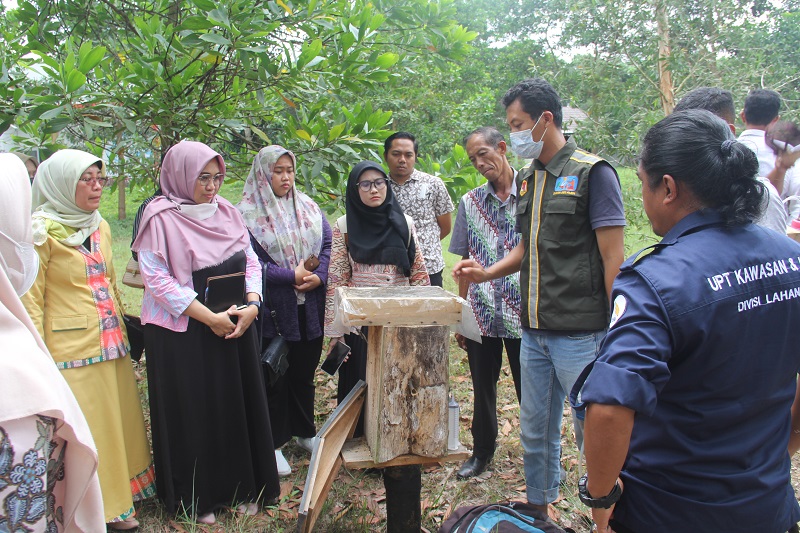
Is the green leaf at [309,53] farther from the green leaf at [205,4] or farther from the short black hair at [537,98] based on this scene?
the short black hair at [537,98]

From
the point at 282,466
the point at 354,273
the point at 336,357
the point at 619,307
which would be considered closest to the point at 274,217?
the point at 354,273

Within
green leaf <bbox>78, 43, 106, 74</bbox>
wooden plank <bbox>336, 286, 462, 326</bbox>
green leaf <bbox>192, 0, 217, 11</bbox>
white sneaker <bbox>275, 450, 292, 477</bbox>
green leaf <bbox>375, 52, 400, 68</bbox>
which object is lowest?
white sneaker <bbox>275, 450, 292, 477</bbox>

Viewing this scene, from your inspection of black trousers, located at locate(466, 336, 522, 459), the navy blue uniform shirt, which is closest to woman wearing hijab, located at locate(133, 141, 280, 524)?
black trousers, located at locate(466, 336, 522, 459)

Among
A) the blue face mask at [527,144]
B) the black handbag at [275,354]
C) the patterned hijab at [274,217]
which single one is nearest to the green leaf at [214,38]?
the patterned hijab at [274,217]

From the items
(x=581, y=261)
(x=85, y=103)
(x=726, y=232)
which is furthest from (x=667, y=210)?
(x=85, y=103)

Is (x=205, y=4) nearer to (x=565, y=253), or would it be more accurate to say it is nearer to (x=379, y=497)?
(x=565, y=253)

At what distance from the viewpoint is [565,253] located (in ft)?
8.38

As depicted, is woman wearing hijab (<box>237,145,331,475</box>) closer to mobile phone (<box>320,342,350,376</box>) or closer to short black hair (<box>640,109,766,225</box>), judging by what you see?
mobile phone (<box>320,342,350,376</box>)

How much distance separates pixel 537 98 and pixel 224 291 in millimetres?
1855

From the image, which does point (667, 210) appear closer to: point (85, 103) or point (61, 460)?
point (61, 460)

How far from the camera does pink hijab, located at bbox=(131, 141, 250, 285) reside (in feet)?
10.2

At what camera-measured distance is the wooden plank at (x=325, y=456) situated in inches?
90.1

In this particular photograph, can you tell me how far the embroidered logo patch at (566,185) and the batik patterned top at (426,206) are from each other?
177cm

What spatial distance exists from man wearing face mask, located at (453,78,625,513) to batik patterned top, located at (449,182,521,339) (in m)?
0.59
